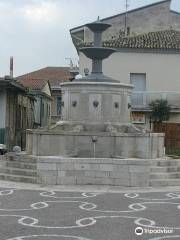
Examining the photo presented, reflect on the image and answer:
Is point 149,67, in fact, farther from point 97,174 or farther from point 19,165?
point 97,174

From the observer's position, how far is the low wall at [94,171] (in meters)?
15.0

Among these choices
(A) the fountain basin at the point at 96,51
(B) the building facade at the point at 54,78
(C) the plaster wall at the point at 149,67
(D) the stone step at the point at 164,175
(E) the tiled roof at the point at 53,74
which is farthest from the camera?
(E) the tiled roof at the point at 53,74

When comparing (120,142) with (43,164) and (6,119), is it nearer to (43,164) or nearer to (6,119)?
(43,164)

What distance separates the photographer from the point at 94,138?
55.8ft

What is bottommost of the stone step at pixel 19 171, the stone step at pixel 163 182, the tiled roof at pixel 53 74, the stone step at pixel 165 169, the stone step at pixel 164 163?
the stone step at pixel 163 182

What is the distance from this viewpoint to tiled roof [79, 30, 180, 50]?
3584 cm

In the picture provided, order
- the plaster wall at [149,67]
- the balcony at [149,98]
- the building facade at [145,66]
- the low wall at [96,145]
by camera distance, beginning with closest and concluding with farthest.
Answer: the low wall at [96,145], the balcony at [149,98], the building facade at [145,66], the plaster wall at [149,67]

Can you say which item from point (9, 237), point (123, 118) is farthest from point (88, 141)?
point (9, 237)

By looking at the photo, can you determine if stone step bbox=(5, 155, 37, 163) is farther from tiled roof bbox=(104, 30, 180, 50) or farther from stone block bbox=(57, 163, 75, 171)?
tiled roof bbox=(104, 30, 180, 50)

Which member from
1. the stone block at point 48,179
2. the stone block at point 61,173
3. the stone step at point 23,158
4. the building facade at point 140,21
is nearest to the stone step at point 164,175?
the stone block at point 61,173

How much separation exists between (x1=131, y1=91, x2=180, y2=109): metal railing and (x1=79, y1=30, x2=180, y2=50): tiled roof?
2.88 meters

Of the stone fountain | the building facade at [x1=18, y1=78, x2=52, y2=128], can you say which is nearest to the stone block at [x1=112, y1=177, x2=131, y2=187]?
the stone fountain

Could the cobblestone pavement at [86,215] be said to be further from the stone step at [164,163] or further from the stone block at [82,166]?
the stone step at [164,163]

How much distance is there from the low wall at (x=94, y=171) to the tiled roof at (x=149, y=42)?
21546 mm
